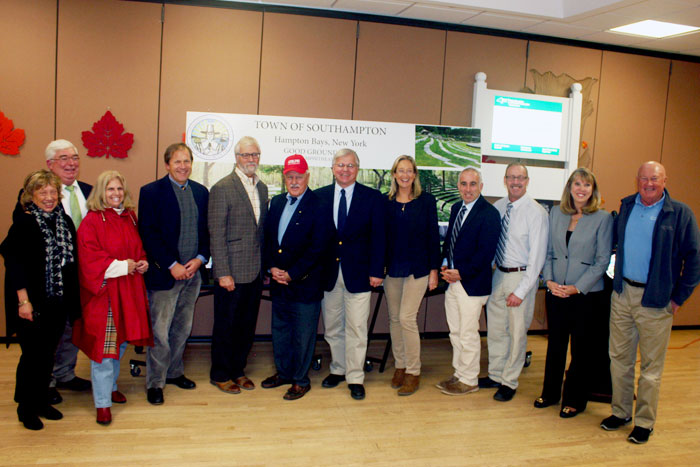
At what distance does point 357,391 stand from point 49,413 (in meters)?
1.98

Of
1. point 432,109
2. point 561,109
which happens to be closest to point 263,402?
point 432,109

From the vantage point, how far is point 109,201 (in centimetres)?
296

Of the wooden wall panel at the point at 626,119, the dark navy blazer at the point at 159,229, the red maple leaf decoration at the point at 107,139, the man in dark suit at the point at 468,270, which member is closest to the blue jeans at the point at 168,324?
the dark navy blazer at the point at 159,229

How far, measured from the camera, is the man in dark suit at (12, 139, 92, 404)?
322cm

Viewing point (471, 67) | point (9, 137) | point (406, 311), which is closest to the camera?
point (406, 311)

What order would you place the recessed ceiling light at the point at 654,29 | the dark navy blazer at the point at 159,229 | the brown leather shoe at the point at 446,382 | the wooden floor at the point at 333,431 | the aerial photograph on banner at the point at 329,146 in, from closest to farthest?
the wooden floor at the point at 333,431 → the dark navy blazer at the point at 159,229 → the brown leather shoe at the point at 446,382 → the aerial photograph on banner at the point at 329,146 → the recessed ceiling light at the point at 654,29

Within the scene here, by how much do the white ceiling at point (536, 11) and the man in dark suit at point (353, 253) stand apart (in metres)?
1.94

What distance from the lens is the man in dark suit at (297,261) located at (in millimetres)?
3387

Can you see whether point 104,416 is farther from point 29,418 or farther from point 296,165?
point 296,165

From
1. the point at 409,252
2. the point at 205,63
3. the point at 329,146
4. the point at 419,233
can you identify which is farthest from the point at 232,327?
the point at 205,63

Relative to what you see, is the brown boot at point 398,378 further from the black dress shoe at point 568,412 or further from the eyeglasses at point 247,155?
the eyeglasses at point 247,155

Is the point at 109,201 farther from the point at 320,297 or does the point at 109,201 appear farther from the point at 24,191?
the point at 320,297

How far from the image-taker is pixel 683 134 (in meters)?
5.86

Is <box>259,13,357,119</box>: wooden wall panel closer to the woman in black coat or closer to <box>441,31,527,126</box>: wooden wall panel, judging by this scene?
<box>441,31,527,126</box>: wooden wall panel
